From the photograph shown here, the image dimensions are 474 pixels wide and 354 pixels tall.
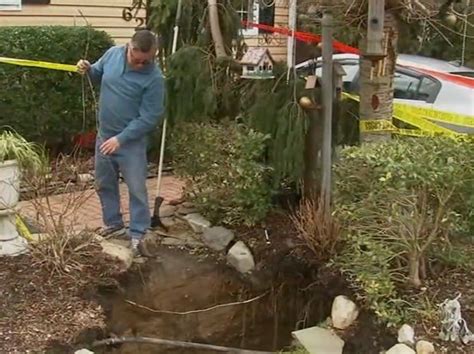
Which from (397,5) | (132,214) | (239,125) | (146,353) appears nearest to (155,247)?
(132,214)

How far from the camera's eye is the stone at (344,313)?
4734 mm

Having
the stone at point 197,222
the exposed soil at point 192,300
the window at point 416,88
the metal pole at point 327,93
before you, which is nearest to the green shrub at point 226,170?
the stone at point 197,222

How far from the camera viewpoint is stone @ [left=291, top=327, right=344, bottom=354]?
451 cm

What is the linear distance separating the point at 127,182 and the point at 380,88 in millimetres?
2128

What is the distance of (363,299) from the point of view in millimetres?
4695

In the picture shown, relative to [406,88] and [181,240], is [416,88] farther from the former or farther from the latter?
[181,240]

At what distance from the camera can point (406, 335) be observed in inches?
169

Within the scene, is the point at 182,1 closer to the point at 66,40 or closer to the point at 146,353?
the point at 66,40

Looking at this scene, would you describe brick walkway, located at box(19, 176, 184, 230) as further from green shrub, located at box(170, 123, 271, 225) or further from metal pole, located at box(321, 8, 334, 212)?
metal pole, located at box(321, 8, 334, 212)

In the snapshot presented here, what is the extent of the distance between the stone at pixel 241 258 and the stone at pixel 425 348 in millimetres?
1953

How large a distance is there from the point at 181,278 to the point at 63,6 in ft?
16.8

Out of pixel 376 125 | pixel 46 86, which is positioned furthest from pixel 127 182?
pixel 46 86

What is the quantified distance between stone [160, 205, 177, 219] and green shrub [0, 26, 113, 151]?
7.46ft

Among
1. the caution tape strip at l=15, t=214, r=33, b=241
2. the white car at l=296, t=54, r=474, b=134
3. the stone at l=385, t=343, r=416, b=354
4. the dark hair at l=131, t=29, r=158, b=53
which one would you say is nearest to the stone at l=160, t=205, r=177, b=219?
the caution tape strip at l=15, t=214, r=33, b=241
